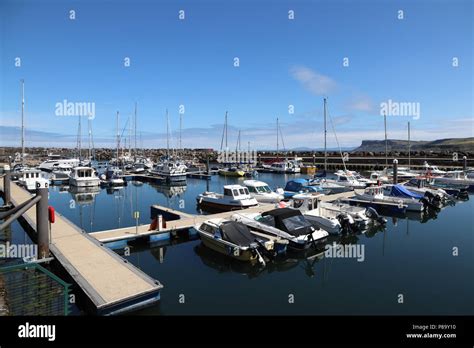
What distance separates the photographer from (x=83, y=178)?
1786 inches

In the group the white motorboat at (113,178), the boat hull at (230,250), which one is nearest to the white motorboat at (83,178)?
the white motorboat at (113,178)

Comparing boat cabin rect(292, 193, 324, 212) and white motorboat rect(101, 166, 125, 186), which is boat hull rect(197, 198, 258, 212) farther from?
white motorboat rect(101, 166, 125, 186)

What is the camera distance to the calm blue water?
38.1 feet

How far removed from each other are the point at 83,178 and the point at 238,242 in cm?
3649

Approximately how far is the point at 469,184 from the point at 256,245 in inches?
1451

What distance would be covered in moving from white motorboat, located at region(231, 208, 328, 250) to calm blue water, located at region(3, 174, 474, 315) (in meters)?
0.92

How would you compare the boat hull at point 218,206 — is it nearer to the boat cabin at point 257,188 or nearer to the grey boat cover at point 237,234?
the boat cabin at point 257,188

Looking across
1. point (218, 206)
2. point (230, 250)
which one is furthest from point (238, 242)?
point (218, 206)

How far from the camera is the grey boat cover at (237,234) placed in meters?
15.6

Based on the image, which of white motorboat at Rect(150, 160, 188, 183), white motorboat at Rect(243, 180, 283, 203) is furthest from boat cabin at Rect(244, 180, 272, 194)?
white motorboat at Rect(150, 160, 188, 183)

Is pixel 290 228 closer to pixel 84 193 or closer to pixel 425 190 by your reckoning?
pixel 425 190

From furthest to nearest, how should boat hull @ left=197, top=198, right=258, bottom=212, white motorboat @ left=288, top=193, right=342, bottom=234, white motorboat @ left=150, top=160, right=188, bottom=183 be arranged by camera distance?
white motorboat @ left=150, top=160, right=188, bottom=183
boat hull @ left=197, top=198, right=258, bottom=212
white motorboat @ left=288, top=193, right=342, bottom=234
